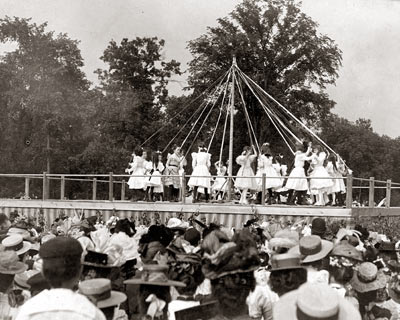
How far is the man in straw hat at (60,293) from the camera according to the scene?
3.15 m

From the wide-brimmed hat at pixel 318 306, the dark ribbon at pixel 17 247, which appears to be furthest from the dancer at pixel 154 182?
the wide-brimmed hat at pixel 318 306

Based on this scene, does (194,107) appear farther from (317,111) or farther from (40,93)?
(40,93)

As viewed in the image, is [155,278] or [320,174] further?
[320,174]

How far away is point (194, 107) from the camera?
124 ft

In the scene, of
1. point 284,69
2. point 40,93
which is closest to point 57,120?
point 40,93

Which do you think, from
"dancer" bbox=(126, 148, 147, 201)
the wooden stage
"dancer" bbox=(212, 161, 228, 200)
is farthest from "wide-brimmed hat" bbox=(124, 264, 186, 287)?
"dancer" bbox=(212, 161, 228, 200)

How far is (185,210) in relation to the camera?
59.4 ft

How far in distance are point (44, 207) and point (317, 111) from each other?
2294 centimetres

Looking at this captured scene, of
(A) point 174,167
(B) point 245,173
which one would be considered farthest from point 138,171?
(B) point 245,173

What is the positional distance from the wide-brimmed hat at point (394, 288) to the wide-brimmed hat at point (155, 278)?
6.18 ft

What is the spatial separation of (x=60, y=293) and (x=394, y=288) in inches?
119

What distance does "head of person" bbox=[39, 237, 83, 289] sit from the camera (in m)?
3.31

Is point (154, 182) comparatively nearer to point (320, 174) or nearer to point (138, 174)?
point (138, 174)

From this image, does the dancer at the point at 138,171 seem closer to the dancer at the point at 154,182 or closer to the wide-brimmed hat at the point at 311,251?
the dancer at the point at 154,182
